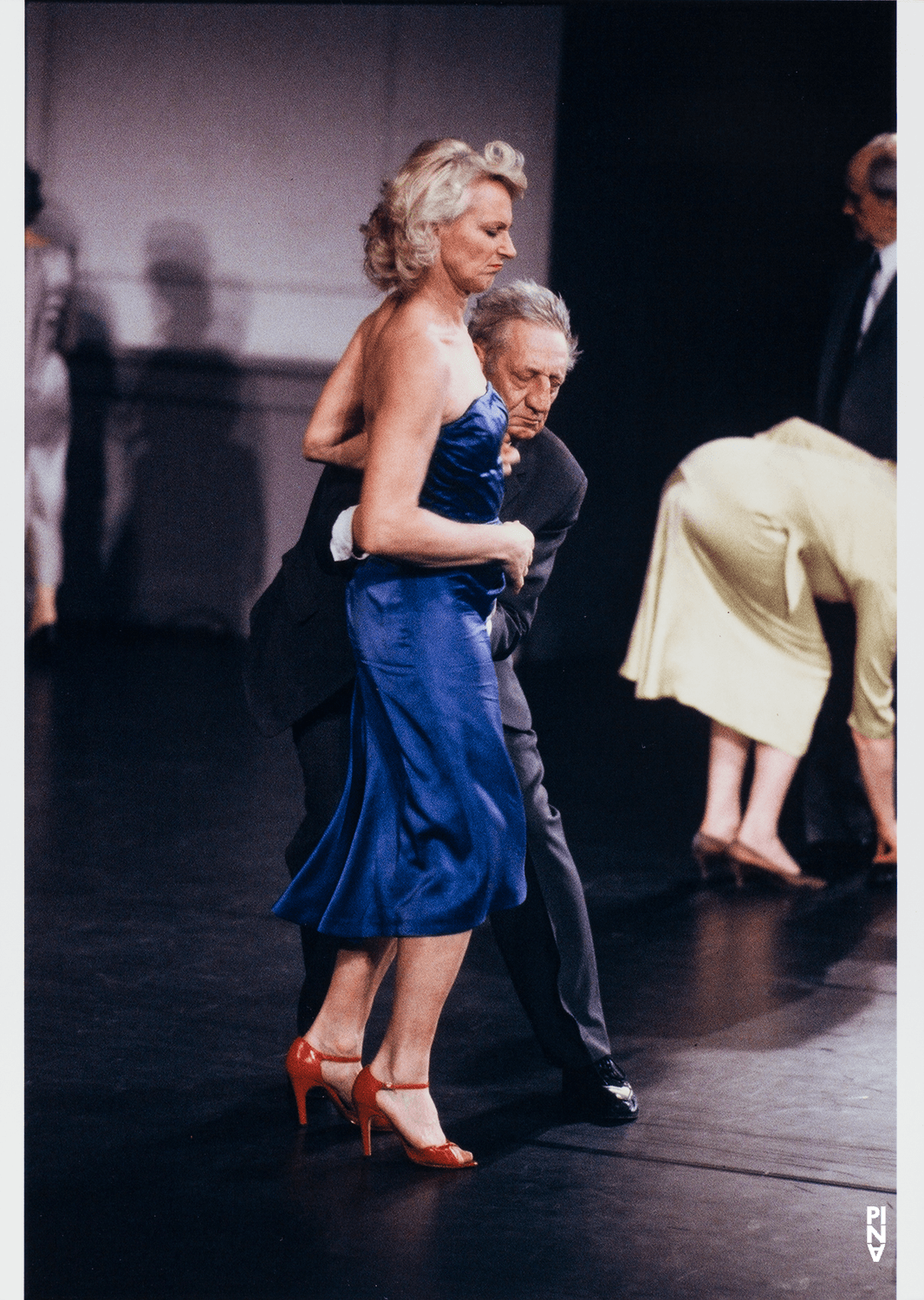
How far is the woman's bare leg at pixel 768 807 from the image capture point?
14.7 ft

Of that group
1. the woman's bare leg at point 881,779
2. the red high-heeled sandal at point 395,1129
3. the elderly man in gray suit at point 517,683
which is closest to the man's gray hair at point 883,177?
the woman's bare leg at point 881,779

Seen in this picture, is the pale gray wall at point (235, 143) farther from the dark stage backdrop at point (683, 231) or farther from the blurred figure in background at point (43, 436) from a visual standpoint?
the dark stage backdrop at point (683, 231)

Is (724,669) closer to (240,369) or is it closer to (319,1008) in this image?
(319,1008)

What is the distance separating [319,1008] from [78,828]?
176 centimetres

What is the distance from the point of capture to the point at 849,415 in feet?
15.6

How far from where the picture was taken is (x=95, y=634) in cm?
765

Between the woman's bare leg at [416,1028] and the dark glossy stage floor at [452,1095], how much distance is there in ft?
0.26

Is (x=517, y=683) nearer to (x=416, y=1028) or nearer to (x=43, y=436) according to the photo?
(x=416, y=1028)

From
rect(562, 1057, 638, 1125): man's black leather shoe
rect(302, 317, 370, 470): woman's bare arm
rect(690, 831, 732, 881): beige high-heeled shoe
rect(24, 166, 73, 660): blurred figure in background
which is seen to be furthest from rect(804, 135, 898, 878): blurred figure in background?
rect(24, 166, 73, 660): blurred figure in background

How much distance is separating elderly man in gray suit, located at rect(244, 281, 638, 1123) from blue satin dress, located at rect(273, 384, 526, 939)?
18 centimetres

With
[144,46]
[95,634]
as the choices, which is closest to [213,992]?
[95,634]

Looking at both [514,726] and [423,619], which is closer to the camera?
[423,619]

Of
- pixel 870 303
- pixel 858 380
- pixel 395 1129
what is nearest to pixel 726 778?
pixel 858 380

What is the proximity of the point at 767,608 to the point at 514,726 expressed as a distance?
2.00m
